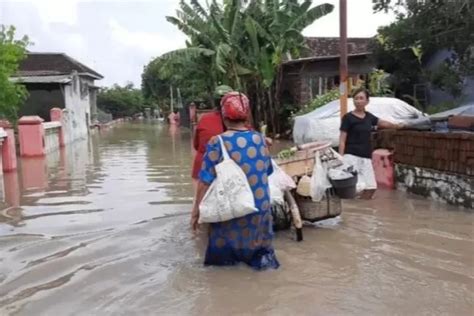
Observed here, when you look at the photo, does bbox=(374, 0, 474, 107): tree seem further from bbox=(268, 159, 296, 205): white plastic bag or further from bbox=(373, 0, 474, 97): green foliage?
bbox=(268, 159, 296, 205): white plastic bag

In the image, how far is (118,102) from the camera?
70.5m

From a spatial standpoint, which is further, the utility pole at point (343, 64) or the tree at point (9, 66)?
the tree at point (9, 66)

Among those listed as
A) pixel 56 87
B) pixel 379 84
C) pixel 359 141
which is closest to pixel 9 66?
pixel 56 87

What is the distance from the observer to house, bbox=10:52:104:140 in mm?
28438

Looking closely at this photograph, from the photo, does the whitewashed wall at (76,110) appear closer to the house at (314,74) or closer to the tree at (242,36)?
the tree at (242,36)

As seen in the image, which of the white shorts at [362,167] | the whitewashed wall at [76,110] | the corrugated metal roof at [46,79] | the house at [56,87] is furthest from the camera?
the house at [56,87]

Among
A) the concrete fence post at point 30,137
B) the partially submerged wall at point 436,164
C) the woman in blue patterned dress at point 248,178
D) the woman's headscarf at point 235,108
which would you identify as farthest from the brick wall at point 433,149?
the concrete fence post at point 30,137

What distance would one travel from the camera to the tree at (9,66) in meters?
18.5

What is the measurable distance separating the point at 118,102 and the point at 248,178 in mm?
67557

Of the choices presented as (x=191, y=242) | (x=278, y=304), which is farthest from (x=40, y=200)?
(x=278, y=304)

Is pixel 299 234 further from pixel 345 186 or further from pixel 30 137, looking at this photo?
pixel 30 137

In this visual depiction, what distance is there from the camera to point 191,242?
6.43 meters

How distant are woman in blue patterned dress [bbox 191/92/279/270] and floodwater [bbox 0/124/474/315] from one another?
275 mm

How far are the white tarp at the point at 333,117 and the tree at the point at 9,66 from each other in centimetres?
965
